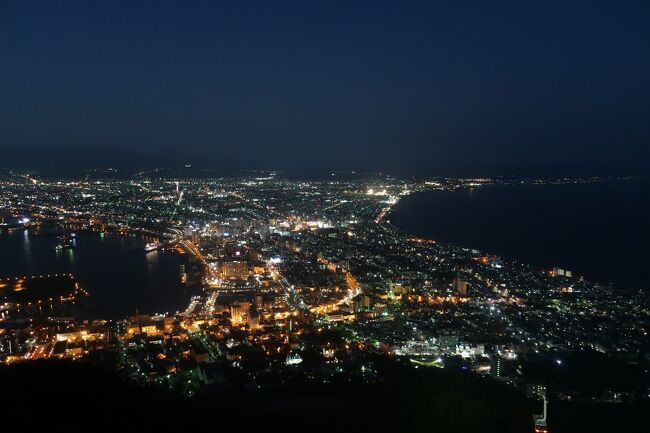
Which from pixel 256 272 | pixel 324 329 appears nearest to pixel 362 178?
pixel 256 272

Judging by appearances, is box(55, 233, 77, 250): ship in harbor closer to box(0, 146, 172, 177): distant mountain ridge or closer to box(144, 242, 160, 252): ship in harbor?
box(144, 242, 160, 252): ship in harbor

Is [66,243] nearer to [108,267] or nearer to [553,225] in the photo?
[108,267]

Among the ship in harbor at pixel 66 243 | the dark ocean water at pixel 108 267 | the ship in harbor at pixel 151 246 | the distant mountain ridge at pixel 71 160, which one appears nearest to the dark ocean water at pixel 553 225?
the ship in harbor at pixel 151 246

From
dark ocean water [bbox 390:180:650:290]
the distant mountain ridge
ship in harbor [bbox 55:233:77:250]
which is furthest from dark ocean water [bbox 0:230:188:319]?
the distant mountain ridge

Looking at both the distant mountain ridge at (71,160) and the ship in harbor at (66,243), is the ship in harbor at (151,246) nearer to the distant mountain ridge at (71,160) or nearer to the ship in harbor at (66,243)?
the ship in harbor at (66,243)

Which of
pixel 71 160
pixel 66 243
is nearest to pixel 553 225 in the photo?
pixel 66 243

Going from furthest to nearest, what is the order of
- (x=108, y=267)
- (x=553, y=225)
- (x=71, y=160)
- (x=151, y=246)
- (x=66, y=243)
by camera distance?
(x=71, y=160)
(x=553, y=225)
(x=66, y=243)
(x=151, y=246)
(x=108, y=267)
